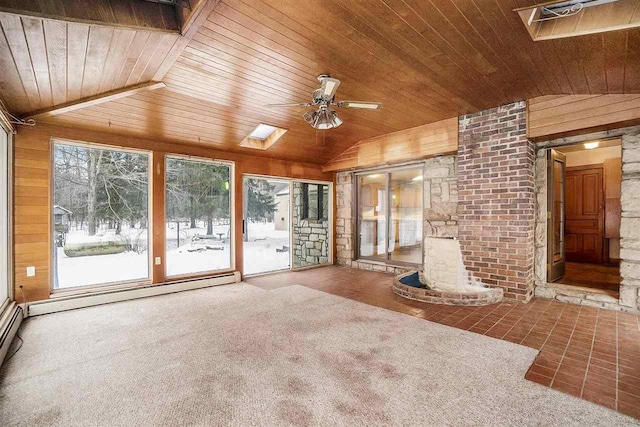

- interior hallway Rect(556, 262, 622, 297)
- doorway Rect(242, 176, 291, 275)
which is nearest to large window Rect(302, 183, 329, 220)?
doorway Rect(242, 176, 291, 275)

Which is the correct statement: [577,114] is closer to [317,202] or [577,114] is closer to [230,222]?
[317,202]

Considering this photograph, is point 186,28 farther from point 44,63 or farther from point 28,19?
point 44,63

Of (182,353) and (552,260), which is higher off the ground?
(552,260)

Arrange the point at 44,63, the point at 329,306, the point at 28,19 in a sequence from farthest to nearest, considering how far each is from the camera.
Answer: the point at 329,306 < the point at 44,63 < the point at 28,19

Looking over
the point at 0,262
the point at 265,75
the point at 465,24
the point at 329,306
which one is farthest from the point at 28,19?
the point at 329,306

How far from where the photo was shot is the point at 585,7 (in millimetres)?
2328

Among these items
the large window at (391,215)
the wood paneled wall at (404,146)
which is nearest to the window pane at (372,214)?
the large window at (391,215)

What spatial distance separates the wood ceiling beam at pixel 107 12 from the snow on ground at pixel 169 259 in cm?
310

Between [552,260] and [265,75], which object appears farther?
[552,260]

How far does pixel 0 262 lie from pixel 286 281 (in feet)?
12.4

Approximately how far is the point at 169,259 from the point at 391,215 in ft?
14.3

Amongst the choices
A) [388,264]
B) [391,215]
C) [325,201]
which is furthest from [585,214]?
[325,201]

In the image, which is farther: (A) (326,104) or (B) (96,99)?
(B) (96,99)

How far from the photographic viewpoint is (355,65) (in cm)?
311
